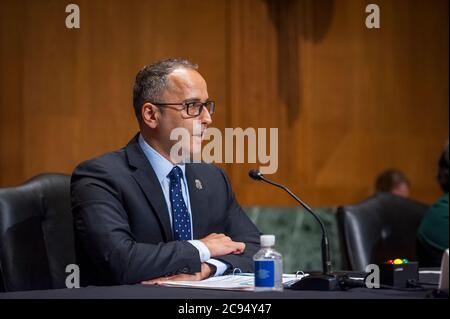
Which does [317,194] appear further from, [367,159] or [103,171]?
[103,171]

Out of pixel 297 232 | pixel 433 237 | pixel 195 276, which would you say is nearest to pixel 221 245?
pixel 195 276

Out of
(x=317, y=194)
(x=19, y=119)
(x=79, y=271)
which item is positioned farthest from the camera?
(x=317, y=194)

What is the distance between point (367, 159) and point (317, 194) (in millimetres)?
470

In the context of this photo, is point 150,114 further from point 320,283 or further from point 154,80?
point 320,283

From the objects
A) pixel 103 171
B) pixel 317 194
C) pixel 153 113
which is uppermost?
pixel 153 113

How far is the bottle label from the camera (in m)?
2.21

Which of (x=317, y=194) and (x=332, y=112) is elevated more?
(x=332, y=112)

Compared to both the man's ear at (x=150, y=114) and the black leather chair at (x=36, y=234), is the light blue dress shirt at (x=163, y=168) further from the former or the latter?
the black leather chair at (x=36, y=234)

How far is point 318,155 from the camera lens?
5.92 m

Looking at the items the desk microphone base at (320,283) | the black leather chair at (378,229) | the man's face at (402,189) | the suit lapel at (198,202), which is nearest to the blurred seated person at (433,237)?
the black leather chair at (378,229)

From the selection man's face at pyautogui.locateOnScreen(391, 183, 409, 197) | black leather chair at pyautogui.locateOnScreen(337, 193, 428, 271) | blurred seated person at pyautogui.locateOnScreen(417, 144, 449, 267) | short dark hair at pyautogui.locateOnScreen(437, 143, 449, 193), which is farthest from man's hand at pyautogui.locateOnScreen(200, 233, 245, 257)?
man's face at pyautogui.locateOnScreen(391, 183, 409, 197)

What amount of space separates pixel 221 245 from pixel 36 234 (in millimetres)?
739

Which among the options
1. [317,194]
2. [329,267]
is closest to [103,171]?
[329,267]
